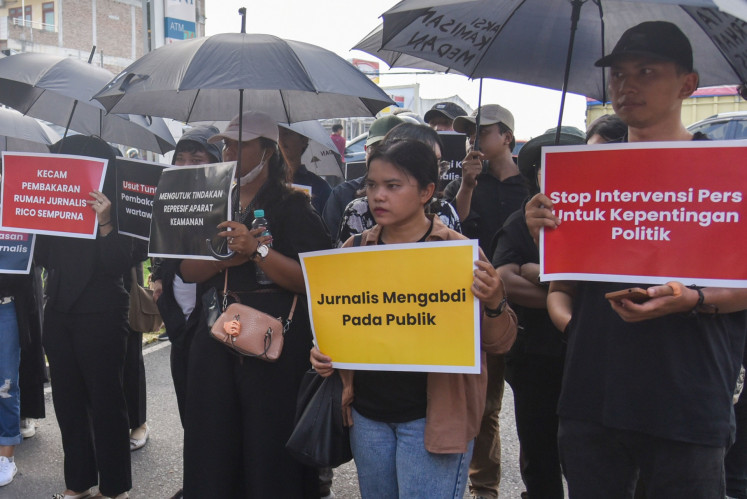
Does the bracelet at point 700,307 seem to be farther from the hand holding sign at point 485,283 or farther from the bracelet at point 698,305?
the hand holding sign at point 485,283

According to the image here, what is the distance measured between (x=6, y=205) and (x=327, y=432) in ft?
7.90

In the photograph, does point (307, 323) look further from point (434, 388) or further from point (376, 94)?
point (376, 94)

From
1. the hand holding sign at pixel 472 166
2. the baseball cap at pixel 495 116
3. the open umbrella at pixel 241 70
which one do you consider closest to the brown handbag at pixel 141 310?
the open umbrella at pixel 241 70

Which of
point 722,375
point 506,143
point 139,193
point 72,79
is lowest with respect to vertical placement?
point 722,375

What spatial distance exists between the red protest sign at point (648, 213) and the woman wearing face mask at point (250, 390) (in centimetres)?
113

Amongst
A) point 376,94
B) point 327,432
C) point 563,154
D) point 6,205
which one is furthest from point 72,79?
point 563,154

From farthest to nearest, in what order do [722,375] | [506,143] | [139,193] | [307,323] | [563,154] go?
[506,143] → [139,193] → [307,323] → [563,154] → [722,375]

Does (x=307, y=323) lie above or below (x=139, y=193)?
below

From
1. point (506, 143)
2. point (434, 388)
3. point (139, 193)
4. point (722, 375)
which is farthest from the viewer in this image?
point (506, 143)

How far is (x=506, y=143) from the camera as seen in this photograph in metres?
4.46

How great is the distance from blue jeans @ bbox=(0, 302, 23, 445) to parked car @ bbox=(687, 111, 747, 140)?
7.01 metres

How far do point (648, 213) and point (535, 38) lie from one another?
50.1 inches

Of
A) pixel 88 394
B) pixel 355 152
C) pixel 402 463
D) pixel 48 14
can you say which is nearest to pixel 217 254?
pixel 402 463

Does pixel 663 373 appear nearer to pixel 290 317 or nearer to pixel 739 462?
pixel 290 317
